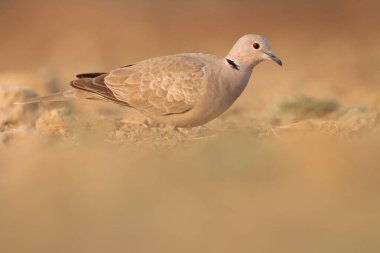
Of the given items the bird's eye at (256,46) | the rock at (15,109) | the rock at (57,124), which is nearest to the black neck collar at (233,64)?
the bird's eye at (256,46)

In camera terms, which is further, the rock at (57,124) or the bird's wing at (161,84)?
the rock at (57,124)

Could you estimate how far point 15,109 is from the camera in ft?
27.7

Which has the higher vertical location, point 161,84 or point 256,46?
point 256,46

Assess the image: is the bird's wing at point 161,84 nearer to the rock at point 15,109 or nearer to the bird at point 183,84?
the bird at point 183,84

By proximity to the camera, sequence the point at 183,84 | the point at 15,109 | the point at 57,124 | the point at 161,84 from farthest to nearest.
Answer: the point at 15,109 < the point at 57,124 < the point at 161,84 < the point at 183,84

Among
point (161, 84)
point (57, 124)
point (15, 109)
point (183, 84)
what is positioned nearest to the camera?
point (183, 84)

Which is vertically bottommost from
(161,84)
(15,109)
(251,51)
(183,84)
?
(183,84)

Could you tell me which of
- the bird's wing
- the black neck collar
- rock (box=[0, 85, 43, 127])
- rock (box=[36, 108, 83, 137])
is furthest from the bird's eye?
rock (box=[0, 85, 43, 127])

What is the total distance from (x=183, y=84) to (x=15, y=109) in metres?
2.24

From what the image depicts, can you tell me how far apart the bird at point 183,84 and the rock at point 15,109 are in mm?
1080

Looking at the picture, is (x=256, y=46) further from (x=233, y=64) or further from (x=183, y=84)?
(x=183, y=84)

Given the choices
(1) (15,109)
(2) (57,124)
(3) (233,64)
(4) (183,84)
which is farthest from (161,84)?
(1) (15,109)

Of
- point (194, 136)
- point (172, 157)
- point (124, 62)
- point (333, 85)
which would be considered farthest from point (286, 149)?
point (124, 62)

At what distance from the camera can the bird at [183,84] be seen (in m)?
6.86
